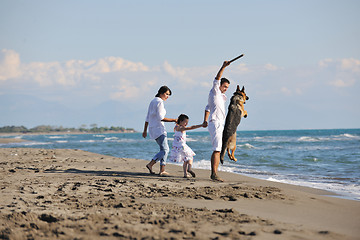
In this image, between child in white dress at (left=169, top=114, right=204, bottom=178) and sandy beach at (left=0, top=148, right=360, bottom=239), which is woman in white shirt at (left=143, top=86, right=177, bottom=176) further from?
sandy beach at (left=0, top=148, right=360, bottom=239)

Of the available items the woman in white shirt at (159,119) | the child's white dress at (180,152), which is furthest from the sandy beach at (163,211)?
the woman in white shirt at (159,119)

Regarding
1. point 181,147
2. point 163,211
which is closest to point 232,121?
point 181,147

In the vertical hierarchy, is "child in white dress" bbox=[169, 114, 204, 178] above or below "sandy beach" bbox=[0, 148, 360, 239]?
above

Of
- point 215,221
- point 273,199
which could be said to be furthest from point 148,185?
point 215,221

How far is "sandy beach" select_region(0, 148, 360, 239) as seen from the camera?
3.28 m

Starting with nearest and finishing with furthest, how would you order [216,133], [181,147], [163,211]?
[163,211] < [216,133] < [181,147]

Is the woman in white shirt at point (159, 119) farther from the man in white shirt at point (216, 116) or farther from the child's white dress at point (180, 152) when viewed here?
the man in white shirt at point (216, 116)

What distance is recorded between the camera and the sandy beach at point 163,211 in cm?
328

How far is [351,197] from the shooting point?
19.4ft

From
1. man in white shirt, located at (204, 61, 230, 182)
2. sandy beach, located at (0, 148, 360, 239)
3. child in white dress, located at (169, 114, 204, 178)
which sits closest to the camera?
sandy beach, located at (0, 148, 360, 239)

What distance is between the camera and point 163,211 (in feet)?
13.3

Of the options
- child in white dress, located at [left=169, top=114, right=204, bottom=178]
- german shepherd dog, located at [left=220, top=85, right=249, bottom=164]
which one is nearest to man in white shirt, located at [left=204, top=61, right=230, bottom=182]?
german shepherd dog, located at [left=220, top=85, right=249, bottom=164]

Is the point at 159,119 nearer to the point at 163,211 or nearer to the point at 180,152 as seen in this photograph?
the point at 180,152

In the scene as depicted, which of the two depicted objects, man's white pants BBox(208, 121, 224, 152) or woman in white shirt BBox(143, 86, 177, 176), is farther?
woman in white shirt BBox(143, 86, 177, 176)
